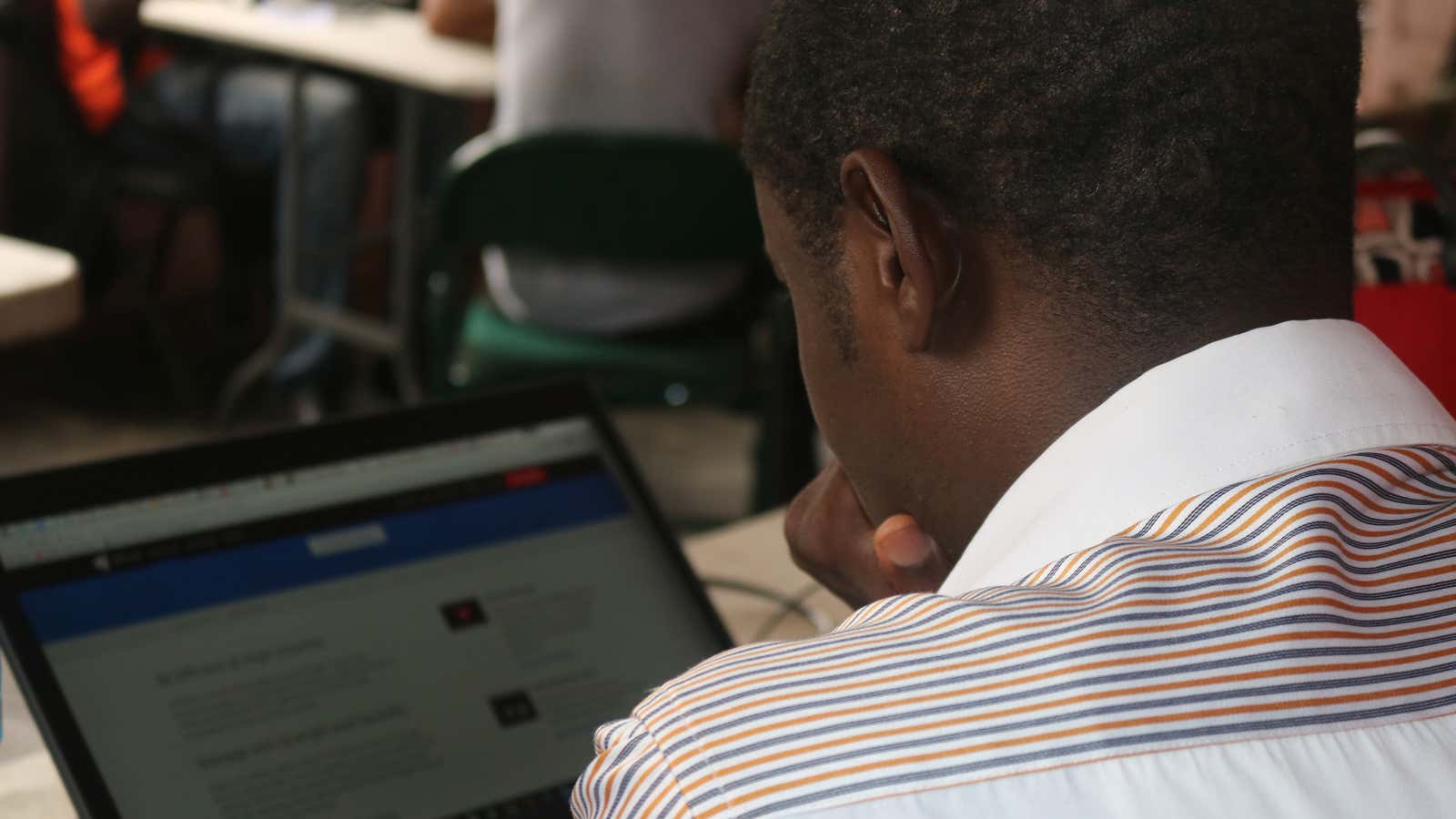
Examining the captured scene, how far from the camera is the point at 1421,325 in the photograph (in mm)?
1017

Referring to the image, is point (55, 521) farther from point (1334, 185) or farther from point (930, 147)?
point (1334, 185)

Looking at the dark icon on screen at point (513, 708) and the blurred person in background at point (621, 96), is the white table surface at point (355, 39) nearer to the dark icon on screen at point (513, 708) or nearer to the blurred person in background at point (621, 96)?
the blurred person in background at point (621, 96)

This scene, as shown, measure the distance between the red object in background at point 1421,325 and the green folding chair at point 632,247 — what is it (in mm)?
904

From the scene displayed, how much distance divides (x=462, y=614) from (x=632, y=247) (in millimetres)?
1329

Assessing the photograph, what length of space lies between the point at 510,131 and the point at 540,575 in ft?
5.19

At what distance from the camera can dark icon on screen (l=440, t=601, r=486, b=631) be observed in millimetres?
841

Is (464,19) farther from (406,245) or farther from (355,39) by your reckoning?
(406,245)

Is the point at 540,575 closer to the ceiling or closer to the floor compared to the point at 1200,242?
closer to the floor

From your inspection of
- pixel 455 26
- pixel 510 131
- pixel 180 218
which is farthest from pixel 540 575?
pixel 180 218

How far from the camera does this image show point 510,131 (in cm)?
235

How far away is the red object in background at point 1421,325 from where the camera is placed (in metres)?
1.01

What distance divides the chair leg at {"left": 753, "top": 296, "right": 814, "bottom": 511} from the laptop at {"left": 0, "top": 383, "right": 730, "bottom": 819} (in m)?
1.20

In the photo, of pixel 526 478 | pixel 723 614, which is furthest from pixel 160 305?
pixel 526 478

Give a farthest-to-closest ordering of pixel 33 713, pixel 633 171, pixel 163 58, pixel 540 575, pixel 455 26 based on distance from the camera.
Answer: pixel 163 58, pixel 455 26, pixel 633 171, pixel 540 575, pixel 33 713
